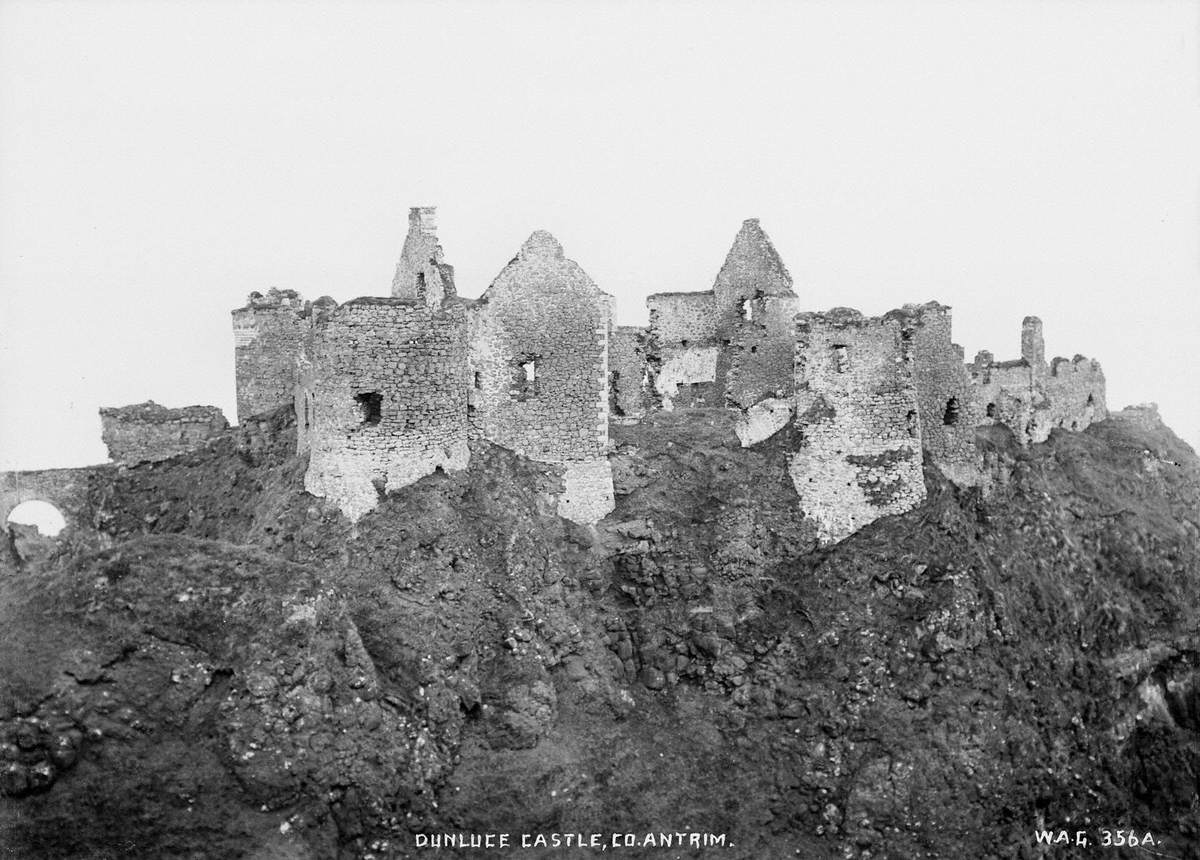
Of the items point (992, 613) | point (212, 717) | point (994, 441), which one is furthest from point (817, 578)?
point (212, 717)

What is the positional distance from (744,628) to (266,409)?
1319 cm

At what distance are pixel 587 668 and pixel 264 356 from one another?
12.4 meters

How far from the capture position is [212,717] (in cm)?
1625

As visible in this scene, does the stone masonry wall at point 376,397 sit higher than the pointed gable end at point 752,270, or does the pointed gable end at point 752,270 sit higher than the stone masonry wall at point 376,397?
the pointed gable end at point 752,270

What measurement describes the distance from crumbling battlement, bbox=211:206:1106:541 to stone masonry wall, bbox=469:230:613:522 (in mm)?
30

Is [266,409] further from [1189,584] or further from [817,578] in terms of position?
[1189,584]

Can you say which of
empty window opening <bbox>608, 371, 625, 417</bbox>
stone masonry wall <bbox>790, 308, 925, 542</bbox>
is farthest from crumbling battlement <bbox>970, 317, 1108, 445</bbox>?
empty window opening <bbox>608, 371, 625, 417</bbox>

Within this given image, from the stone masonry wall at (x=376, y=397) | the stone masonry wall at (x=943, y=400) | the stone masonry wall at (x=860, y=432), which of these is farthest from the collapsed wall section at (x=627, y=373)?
the stone masonry wall at (x=376, y=397)

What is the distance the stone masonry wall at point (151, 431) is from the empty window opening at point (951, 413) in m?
17.9

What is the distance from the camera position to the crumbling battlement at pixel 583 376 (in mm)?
20547

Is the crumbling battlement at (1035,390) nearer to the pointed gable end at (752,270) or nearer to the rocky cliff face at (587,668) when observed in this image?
the rocky cliff face at (587,668)

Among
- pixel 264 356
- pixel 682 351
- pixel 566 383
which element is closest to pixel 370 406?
pixel 566 383

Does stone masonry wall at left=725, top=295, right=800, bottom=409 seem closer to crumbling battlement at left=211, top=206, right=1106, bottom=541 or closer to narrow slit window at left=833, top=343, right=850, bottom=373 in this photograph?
crumbling battlement at left=211, top=206, right=1106, bottom=541

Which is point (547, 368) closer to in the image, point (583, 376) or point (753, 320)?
point (583, 376)
